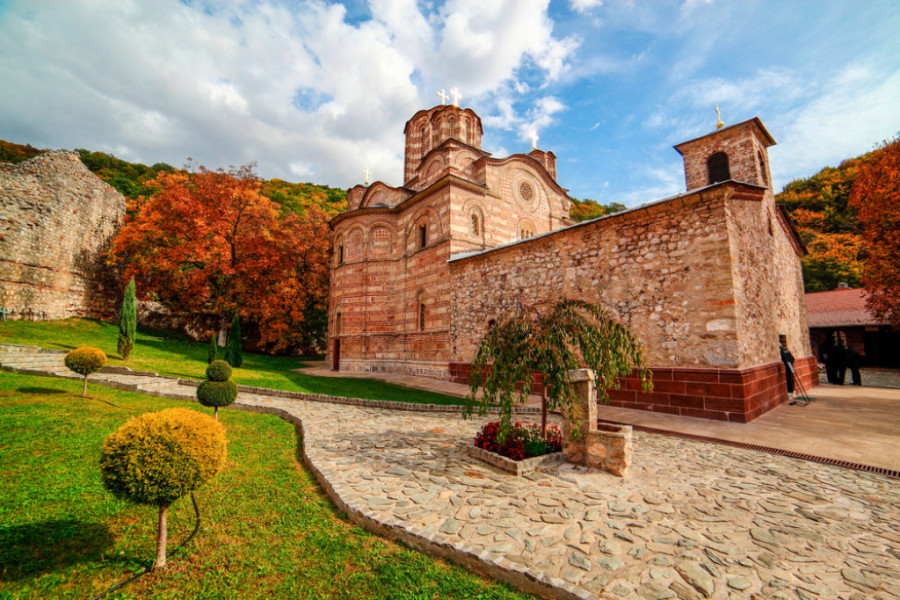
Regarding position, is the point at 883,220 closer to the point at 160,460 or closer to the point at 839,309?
the point at 839,309

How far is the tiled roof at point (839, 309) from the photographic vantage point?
2114cm

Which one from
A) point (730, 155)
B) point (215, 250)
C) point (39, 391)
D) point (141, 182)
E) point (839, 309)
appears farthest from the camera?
point (141, 182)

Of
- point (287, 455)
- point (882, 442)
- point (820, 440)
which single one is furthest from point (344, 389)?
point (882, 442)

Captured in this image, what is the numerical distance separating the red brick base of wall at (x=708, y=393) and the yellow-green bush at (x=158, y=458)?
8853mm

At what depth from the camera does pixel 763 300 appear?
9953 mm

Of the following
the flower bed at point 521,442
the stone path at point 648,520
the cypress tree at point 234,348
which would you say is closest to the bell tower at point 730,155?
the stone path at point 648,520

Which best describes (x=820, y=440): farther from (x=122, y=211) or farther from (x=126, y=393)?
(x=122, y=211)

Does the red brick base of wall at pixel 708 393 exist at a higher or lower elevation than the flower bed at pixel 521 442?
higher

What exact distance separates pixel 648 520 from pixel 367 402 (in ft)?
24.6

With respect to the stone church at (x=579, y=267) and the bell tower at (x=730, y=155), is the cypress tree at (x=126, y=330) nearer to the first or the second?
the stone church at (x=579, y=267)

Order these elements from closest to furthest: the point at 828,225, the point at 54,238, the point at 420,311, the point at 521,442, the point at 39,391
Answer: the point at 521,442
the point at 39,391
the point at 420,311
the point at 54,238
the point at 828,225

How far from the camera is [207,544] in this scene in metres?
3.22

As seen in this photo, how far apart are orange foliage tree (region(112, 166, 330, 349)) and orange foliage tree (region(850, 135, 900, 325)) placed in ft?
89.8

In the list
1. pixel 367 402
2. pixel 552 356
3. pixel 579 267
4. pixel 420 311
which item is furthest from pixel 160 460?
pixel 420 311
